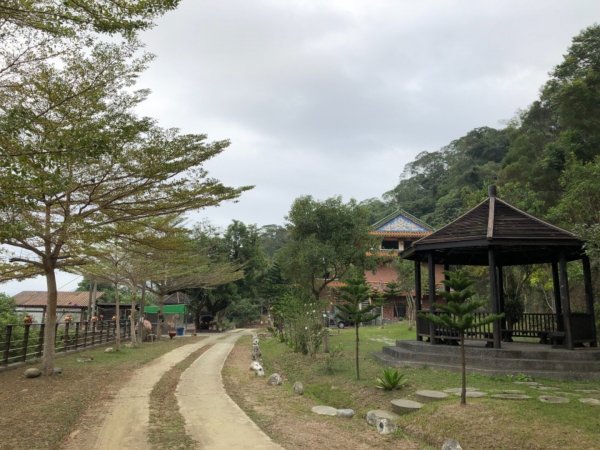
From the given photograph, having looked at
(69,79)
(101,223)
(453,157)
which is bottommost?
(101,223)

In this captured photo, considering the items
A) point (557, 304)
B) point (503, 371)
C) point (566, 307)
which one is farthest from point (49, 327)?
point (557, 304)

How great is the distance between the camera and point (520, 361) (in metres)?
8.53

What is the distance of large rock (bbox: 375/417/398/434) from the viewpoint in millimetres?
5887

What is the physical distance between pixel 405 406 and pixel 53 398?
20.1 ft

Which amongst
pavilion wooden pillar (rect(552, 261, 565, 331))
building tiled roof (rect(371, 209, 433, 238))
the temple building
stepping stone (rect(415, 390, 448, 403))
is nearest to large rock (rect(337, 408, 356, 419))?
stepping stone (rect(415, 390, 448, 403))

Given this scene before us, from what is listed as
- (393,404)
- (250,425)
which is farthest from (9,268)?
(393,404)

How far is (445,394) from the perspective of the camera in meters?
6.98

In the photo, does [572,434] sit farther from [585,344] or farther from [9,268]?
[9,268]

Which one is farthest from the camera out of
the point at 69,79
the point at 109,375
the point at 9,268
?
the point at 9,268

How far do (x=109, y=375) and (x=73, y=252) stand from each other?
3162mm

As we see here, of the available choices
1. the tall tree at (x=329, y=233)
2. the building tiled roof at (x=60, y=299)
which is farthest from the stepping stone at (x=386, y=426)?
the building tiled roof at (x=60, y=299)

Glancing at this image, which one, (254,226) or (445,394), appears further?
(254,226)

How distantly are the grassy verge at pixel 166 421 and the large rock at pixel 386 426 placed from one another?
2450 millimetres

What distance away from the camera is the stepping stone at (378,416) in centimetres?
630
